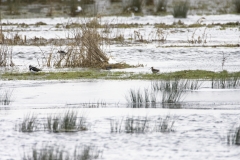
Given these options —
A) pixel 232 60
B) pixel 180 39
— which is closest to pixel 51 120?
pixel 232 60

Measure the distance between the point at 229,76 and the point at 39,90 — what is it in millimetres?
5007

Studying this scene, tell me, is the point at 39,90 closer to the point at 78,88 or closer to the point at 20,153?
the point at 78,88

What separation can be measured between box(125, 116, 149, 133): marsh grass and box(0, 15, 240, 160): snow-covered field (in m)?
0.16

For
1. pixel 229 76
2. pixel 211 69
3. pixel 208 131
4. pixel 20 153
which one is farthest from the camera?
pixel 211 69

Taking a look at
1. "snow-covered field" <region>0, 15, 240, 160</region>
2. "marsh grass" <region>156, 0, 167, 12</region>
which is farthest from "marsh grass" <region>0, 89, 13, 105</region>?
"marsh grass" <region>156, 0, 167, 12</region>

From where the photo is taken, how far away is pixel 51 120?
41.1ft

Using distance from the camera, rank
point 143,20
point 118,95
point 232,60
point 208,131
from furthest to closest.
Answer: point 143,20
point 232,60
point 118,95
point 208,131

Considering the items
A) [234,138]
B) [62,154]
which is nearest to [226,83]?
[234,138]

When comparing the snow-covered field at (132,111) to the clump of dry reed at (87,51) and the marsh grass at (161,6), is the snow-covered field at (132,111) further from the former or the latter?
the marsh grass at (161,6)

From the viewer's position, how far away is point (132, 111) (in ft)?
43.8

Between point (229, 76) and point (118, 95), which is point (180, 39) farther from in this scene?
point (118, 95)

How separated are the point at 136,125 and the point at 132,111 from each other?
56.8 inches

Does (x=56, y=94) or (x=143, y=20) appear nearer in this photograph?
(x=56, y=94)

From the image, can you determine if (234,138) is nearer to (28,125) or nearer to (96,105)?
(28,125)
